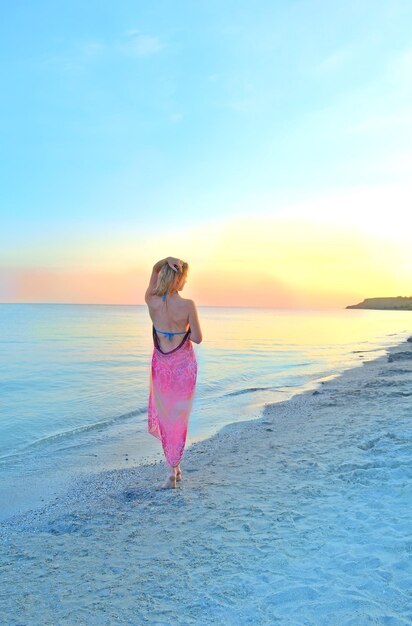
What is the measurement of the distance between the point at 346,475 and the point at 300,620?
7.73ft

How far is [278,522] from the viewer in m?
4.10

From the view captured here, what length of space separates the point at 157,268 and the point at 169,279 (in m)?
0.23

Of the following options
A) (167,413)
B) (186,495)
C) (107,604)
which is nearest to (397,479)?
(186,495)

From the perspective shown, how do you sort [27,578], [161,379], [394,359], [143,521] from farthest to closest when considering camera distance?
[394,359]
[161,379]
[143,521]
[27,578]

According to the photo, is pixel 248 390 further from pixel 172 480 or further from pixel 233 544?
pixel 233 544

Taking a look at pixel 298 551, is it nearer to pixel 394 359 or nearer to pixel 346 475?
pixel 346 475

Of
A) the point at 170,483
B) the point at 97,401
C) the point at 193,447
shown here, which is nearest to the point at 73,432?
the point at 193,447

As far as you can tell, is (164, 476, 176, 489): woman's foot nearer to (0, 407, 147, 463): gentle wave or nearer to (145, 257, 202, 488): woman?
(145, 257, 202, 488): woman

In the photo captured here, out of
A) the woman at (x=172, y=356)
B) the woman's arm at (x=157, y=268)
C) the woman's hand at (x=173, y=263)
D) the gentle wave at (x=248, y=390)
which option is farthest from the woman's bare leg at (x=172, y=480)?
the gentle wave at (x=248, y=390)

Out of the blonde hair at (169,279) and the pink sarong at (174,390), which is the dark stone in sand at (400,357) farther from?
the blonde hair at (169,279)

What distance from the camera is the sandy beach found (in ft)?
9.88

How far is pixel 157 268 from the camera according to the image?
17.5 feet

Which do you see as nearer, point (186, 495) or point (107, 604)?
point (107, 604)

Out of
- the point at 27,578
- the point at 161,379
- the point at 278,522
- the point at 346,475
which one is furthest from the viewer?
the point at 161,379
